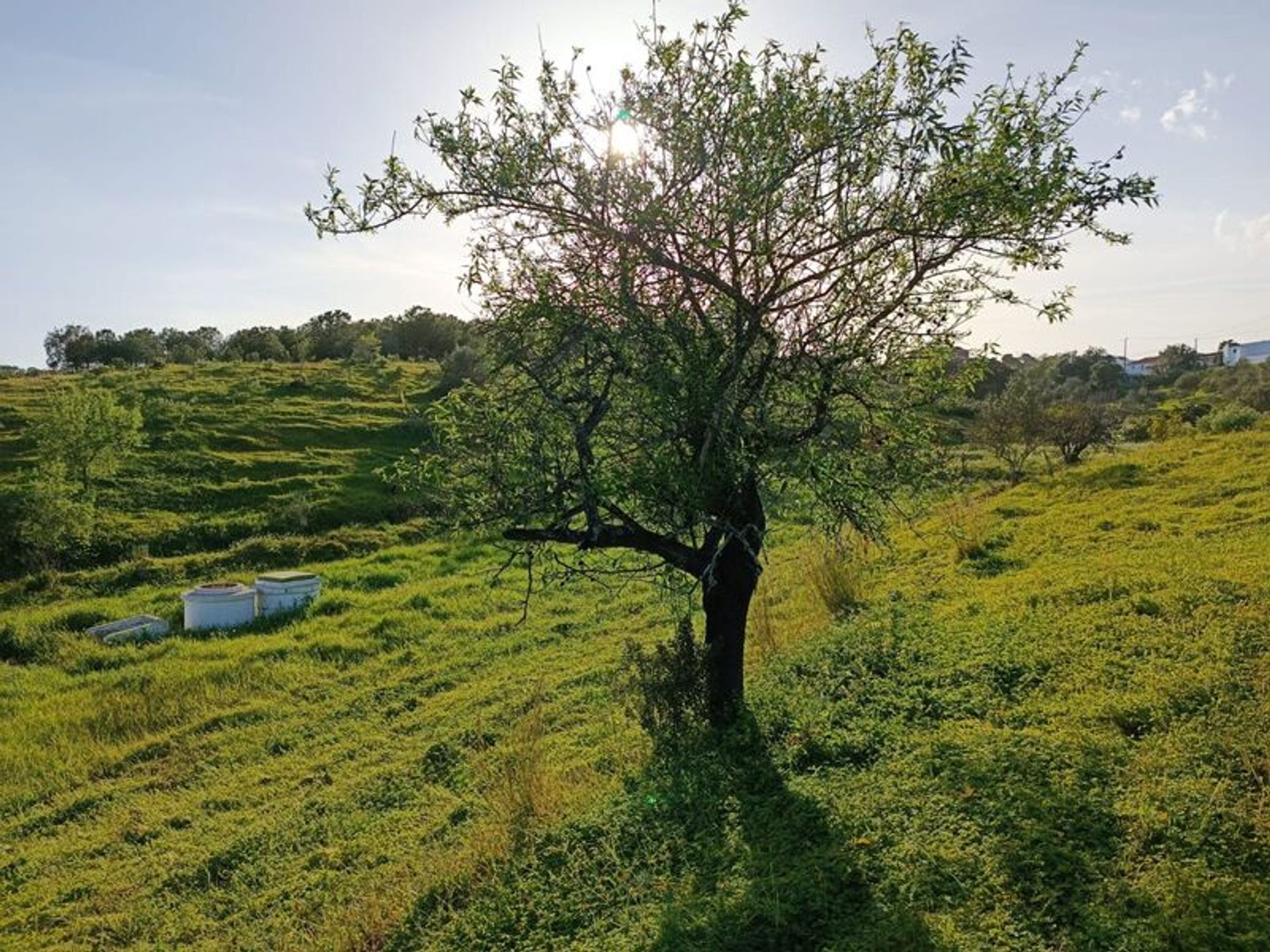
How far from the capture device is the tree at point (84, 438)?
2917 centimetres

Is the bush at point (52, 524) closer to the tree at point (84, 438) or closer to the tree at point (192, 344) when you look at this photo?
the tree at point (84, 438)

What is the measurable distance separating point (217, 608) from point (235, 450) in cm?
2072

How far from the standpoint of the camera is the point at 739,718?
8.55 meters

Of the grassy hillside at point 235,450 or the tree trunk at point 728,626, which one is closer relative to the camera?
the tree trunk at point 728,626

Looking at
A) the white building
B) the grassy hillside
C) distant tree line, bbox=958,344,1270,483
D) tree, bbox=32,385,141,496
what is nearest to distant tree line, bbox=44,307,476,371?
the grassy hillside

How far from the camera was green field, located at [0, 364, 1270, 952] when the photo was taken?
203 inches

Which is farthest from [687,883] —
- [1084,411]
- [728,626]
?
[1084,411]

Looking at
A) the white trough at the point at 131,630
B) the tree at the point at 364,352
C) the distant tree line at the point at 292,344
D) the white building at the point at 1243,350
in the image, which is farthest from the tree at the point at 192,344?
the white building at the point at 1243,350

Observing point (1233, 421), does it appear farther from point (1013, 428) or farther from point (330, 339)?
point (330, 339)

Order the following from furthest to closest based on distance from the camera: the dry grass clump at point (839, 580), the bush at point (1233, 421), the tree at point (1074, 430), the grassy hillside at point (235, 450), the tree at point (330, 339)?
the tree at point (330, 339)
the grassy hillside at point (235, 450)
the bush at point (1233, 421)
the tree at point (1074, 430)
the dry grass clump at point (839, 580)

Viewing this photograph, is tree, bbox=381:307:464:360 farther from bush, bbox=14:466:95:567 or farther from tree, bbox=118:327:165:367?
bush, bbox=14:466:95:567

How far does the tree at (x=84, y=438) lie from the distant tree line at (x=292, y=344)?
115ft

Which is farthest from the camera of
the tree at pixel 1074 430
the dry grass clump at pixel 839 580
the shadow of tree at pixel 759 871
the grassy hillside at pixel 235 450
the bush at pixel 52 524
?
the grassy hillside at pixel 235 450

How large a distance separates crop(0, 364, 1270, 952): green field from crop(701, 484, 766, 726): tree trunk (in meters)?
0.41
